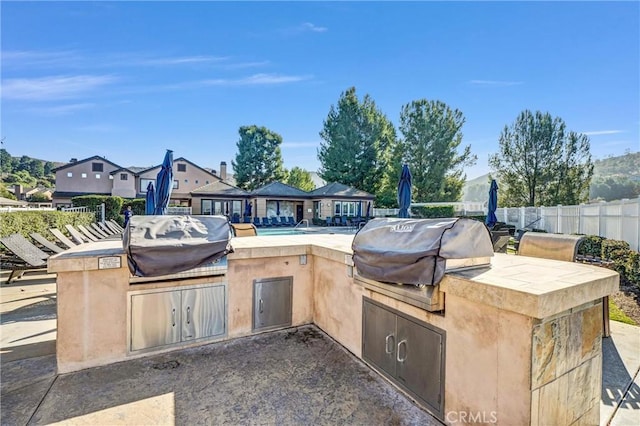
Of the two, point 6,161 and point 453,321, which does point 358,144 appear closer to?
point 453,321

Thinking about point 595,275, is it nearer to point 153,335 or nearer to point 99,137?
point 153,335

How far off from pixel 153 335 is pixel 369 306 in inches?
103

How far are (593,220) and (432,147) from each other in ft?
72.1

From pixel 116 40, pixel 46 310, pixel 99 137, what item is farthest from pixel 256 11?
pixel 99 137

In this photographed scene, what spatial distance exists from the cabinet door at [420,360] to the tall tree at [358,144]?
31.8m

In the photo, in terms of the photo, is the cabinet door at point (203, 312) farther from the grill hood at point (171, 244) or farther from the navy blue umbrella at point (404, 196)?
the navy blue umbrella at point (404, 196)

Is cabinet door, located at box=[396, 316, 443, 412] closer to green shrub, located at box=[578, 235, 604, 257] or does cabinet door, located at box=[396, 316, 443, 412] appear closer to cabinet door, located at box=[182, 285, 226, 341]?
cabinet door, located at box=[182, 285, 226, 341]

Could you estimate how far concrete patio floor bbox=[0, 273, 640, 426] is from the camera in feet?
8.34

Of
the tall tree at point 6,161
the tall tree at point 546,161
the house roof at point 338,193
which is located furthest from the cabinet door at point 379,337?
the tall tree at point 6,161

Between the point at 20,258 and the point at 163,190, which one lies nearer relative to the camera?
the point at 163,190

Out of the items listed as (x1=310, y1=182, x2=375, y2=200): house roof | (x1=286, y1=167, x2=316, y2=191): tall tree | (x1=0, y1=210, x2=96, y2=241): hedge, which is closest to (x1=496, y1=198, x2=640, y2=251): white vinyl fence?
(x1=310, y1=182, x2=375, y2=200): house roof

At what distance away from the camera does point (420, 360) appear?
2680mm

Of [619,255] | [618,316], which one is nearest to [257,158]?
[619,255]

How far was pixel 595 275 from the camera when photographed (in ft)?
7.59
